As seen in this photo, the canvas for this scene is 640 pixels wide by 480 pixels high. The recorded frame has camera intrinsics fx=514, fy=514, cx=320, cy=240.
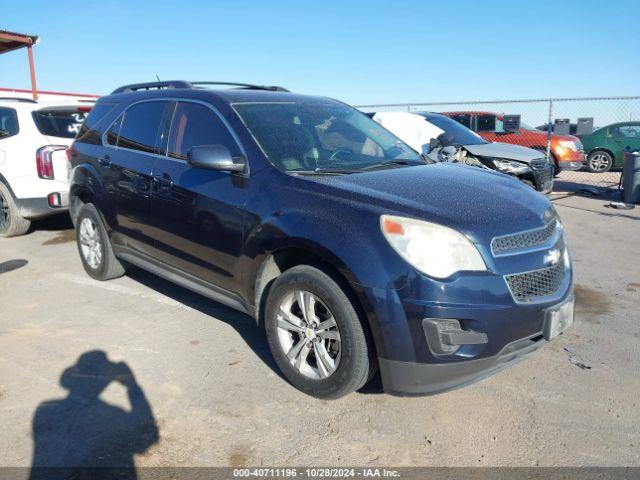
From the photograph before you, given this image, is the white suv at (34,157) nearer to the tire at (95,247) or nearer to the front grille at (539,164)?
the tire at (95,247)

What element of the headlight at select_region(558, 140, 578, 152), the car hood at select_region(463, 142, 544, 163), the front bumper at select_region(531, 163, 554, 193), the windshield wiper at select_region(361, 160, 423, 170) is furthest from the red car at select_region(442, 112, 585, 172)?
the windshield wiper at select_region(361, 160, 423, 170)

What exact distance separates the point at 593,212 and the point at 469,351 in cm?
778

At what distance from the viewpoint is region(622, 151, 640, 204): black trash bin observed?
387 inches

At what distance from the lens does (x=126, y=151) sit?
442cm

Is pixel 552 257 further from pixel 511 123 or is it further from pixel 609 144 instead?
pixel 609 144

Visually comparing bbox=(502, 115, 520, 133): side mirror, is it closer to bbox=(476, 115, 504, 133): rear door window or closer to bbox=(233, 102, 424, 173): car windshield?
bbox=(476, 115, 504, 133): rear door window

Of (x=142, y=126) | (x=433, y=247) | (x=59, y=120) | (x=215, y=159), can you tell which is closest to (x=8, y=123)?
(x=59, y=120)

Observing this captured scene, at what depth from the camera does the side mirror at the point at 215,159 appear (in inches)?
127

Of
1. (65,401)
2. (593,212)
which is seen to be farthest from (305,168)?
(593,212)

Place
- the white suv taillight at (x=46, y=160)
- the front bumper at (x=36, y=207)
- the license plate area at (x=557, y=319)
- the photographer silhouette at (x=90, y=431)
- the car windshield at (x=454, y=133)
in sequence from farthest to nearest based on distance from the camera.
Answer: the car windshield at (x=454, y=133) → the front bumper at (x=36, y=207) → the white suv taillight at (x=46, y=160) → the license plate area at (x=557, y=319) → the photographer silhouette at (x=90, y=431)

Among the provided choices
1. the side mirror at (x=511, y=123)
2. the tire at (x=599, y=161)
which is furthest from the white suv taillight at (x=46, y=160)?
the tire at (x=599, y=161)

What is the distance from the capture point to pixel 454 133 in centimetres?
946

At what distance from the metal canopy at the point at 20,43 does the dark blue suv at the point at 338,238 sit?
9603mm

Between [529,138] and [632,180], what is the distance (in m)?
4.76
